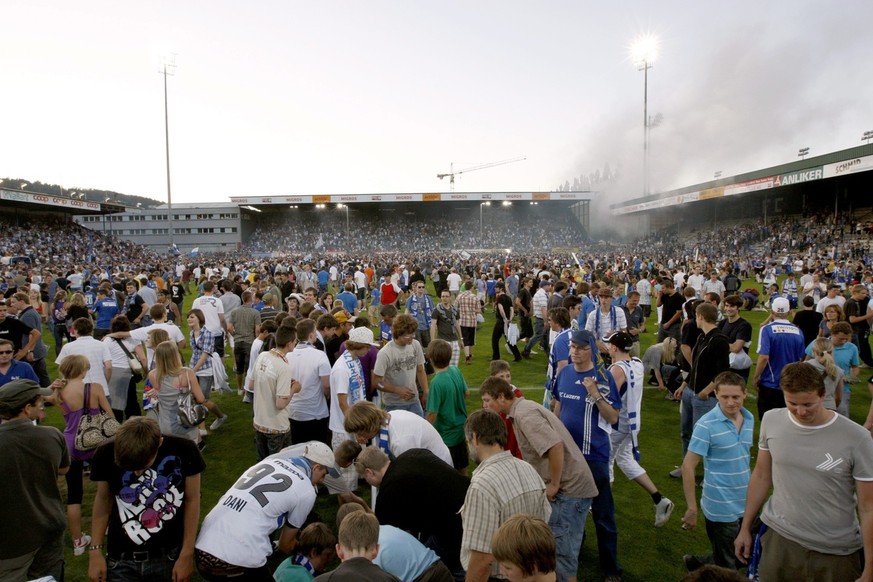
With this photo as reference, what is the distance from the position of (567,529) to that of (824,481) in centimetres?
152

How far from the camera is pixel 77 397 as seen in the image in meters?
4.54

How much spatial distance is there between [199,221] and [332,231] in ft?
47.5

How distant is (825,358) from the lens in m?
5.47

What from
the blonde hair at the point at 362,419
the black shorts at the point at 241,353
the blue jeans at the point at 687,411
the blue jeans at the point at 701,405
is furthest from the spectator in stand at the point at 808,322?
the black shorts at the point at 241,353

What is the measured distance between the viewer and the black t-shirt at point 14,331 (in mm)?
6746

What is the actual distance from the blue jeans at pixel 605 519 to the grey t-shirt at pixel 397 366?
213cm

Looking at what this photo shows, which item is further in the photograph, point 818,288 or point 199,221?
point 199,221

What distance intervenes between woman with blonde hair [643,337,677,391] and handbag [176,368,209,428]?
6.99 metres

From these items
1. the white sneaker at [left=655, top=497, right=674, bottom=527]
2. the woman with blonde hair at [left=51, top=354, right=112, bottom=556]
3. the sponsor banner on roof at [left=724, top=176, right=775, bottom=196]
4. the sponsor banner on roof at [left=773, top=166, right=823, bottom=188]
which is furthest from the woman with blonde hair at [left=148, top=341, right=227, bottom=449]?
the sponsor banner on roof at [left=724, top=176, right=775, bottom=196]

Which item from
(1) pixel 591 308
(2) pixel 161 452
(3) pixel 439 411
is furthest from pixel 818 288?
(2) pixel 161 452

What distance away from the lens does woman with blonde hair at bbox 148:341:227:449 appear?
16.9ft

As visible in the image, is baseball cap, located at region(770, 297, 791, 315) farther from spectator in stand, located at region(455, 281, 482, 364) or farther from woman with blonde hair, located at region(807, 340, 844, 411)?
spectator in stand, located at region(455, 281, 482, 364)

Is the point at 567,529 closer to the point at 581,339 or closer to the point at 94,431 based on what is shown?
the point at 581,339

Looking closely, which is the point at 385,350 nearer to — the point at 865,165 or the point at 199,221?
the point at 865,165
